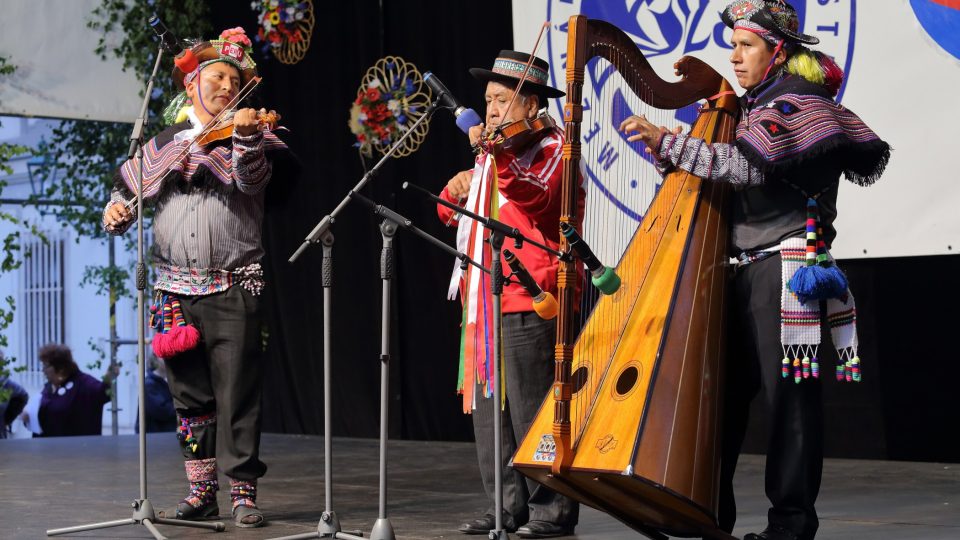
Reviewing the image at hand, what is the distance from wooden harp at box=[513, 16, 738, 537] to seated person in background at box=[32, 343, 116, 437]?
5.21 metres

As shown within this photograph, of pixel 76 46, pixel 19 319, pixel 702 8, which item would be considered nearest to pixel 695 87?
pixel 702 8

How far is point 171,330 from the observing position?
3494 mm

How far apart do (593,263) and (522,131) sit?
669mm

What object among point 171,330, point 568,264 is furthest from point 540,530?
point 171,330

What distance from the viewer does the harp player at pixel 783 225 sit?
8.75 feet

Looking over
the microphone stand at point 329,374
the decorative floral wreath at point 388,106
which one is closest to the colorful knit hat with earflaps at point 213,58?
the microphone stand at point 329,374

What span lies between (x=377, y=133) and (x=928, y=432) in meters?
3.03

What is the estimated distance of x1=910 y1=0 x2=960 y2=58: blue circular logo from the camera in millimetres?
4316

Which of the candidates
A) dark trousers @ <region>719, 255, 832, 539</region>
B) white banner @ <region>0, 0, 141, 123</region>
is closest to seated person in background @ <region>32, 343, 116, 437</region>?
white banner @ <region>0, 0, 141, 123</region>

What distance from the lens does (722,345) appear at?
271cm

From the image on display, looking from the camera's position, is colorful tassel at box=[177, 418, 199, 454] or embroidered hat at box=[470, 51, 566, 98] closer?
embroidered hat at box=[470, 51, 566, 98]

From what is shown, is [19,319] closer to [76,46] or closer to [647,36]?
[76,46]

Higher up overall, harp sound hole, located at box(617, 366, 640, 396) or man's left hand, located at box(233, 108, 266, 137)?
man's left hand, located at box(233, 108, 266, 137)

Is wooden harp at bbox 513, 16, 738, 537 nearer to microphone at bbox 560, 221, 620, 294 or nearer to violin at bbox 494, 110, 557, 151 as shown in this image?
microphone at bbox 560, 221, 620, 294
